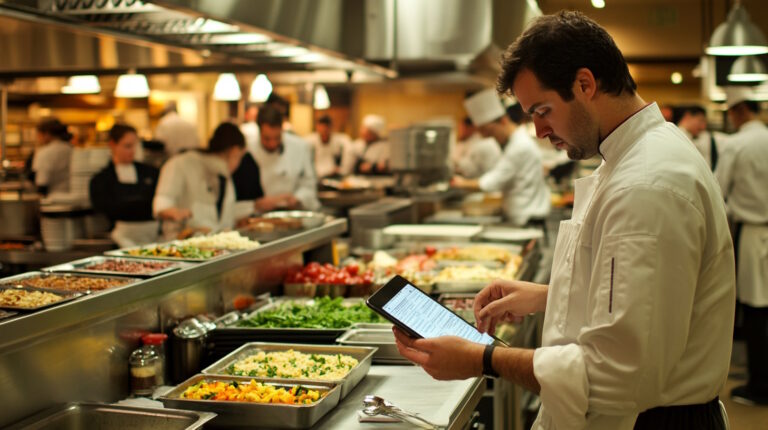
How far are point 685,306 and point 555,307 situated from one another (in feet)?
1.07

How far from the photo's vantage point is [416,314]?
2037 millimetres

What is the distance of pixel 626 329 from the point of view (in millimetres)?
1513

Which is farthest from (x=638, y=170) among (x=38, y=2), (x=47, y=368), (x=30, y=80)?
(x=30, y=80)

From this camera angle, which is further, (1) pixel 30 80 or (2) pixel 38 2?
(1) pixel 30 80

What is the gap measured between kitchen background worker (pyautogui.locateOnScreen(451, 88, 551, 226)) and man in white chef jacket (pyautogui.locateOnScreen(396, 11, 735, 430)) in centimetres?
494

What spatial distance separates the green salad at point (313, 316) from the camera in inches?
119

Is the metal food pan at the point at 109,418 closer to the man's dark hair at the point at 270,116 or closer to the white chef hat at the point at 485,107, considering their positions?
the man's dark hair at the point at 270,116

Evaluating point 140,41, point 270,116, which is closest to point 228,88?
point 270,116

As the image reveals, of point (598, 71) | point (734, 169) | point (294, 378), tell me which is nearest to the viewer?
point (598, 71)

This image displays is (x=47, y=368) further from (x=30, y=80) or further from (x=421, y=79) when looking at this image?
(x=30, y=80)

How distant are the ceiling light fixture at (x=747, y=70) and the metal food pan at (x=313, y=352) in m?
5.31

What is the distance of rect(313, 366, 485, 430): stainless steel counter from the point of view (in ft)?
7.18

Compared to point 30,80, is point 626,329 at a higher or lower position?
lower

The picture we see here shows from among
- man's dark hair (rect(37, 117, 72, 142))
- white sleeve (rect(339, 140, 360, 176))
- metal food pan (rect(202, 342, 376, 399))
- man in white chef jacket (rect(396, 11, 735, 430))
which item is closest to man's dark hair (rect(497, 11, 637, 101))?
man in white chef jacket (rect(396, 11, 735, 430))
